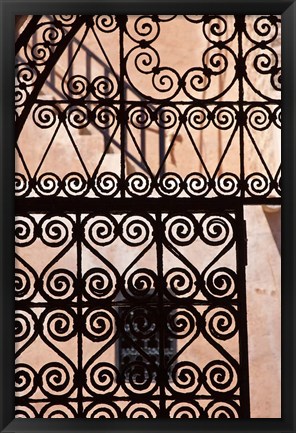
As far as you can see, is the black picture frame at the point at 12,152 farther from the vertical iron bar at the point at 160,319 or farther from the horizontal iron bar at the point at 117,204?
the vertical iron bar at the point at 160,319

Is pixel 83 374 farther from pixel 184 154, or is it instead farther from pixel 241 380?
pixel 184 154

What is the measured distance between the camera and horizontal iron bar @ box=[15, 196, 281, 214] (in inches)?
126

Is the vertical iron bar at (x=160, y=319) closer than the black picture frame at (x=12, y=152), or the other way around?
the black picture frame at (x=12, y=152)

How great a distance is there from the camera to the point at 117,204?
3.22 meters

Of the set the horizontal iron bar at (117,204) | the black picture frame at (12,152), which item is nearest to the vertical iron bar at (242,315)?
the horizontal iron bar at (117,204)

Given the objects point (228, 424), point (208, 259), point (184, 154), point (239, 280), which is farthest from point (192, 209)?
point (184, 154)

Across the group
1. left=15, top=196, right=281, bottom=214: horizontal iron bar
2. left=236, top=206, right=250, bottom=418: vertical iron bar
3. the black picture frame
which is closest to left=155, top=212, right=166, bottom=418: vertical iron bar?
left=15, top=196, right=281, bottom=214: horizontal iron bar

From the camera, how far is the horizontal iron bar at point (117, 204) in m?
3.21

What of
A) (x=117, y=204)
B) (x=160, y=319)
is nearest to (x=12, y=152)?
(x=117, y=204)

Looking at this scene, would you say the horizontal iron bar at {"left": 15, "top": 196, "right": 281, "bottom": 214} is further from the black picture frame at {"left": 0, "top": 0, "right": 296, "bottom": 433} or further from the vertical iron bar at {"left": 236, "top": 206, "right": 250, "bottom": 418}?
the black picture frame at {"left": 0, "top": 0, "right": 296, "bottom": 433}

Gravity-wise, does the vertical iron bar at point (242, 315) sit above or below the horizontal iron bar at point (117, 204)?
below

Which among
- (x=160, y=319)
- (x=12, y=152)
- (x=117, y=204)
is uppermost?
(x=12, y=152)

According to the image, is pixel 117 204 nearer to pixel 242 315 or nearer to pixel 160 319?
pixel 160 319

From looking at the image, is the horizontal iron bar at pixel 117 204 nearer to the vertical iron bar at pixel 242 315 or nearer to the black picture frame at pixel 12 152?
the vertical iron bar at pixel 242 315
